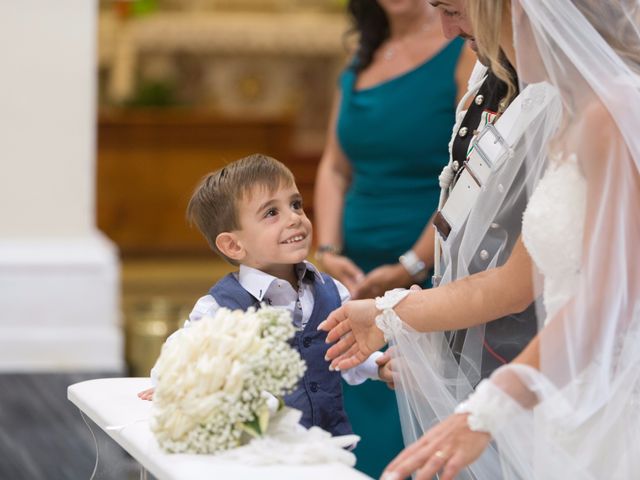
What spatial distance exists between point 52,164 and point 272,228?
5084 millimetres

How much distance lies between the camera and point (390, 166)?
429 cm

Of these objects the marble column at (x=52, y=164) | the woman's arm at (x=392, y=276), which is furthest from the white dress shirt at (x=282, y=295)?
the marble column at (x=52, y=164)

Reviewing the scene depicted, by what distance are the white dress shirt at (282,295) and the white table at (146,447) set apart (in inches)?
4.7

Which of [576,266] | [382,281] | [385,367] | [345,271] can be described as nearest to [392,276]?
[382,281]

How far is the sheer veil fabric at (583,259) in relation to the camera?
7.65 ft

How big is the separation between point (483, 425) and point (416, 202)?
2.08 m

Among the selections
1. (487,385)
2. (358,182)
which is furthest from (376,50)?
(487,385)

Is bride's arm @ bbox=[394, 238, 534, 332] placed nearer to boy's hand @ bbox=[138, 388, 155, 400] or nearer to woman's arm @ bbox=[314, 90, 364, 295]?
boy's hand @ bbox=[138, 388, 155, 400]

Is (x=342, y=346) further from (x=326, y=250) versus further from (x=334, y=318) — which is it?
(x=326, y=250)

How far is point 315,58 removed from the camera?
47.4ft

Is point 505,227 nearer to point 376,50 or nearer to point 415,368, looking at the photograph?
point 415,368

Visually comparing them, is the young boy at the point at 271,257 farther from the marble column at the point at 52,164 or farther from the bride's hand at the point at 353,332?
the marble column at the point at 52,164

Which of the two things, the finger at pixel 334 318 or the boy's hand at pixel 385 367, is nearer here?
the finger at pixel 334 318

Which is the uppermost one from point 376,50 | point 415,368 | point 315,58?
point 376,50
